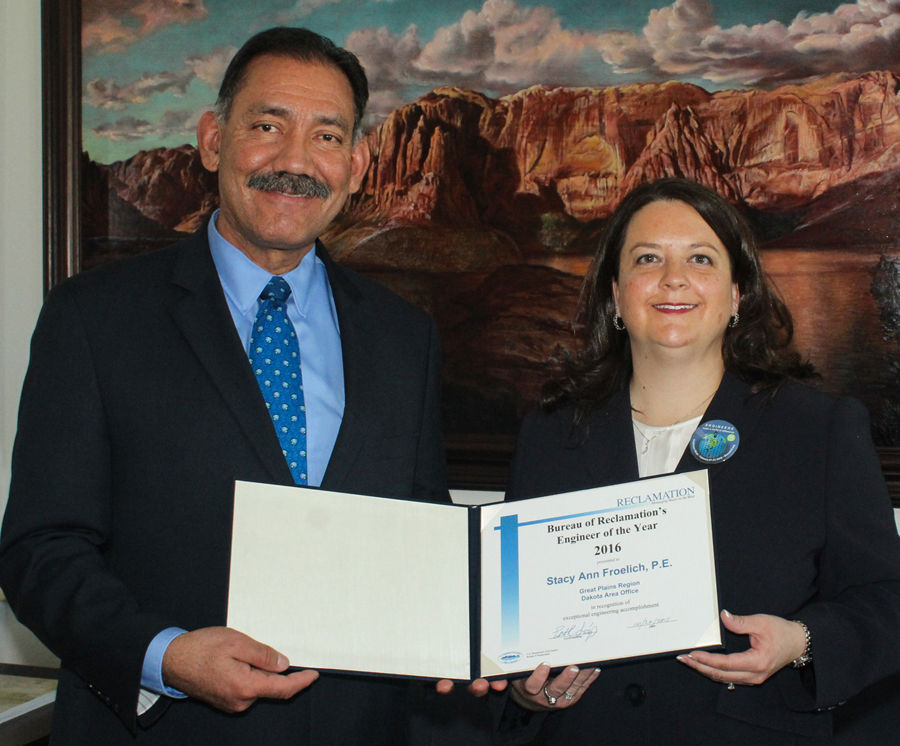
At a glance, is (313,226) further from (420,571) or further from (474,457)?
(474,457)

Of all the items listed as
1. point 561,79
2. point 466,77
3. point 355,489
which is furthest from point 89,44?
point 355,489

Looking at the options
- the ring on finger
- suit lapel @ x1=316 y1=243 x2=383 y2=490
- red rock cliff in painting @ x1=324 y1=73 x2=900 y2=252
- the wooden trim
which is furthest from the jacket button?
the wooden trim

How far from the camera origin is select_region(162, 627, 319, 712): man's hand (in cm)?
148

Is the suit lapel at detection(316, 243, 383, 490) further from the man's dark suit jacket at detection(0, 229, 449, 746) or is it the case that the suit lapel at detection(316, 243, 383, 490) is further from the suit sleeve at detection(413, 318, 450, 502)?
the suit sleeve at detection(413, 318, 450, 502)

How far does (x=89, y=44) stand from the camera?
3.59m

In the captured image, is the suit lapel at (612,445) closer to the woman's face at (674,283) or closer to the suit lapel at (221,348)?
the woman's face at (674,283)

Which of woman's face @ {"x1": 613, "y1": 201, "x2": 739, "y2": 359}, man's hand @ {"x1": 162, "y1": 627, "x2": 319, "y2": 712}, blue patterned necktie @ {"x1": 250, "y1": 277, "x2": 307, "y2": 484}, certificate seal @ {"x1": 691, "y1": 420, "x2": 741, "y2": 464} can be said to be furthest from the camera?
woman's face @ {"x1": 613, "y1": 201, "x2": 739, "y2": 359}

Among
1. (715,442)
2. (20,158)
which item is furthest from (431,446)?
(20,158)

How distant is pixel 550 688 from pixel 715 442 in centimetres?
65

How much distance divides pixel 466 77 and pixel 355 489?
1.91 m

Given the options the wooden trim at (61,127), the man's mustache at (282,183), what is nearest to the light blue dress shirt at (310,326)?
the man's mustache at (282,183)

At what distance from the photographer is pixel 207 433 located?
68.6 inches

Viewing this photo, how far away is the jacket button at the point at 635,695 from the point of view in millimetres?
1852
